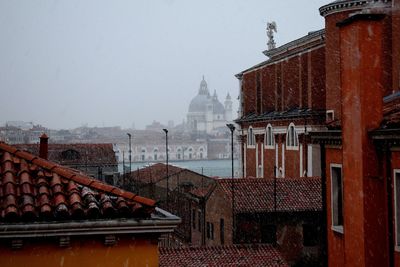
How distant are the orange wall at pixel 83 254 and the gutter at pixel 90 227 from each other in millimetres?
134

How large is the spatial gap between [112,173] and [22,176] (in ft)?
98.0

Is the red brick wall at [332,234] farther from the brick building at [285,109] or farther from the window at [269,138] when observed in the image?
the window at [269,138]

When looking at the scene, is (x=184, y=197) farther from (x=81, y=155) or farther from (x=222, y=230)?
(x=81, y=155)

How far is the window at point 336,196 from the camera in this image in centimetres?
895

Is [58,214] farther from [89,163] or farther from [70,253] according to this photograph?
[89,163]

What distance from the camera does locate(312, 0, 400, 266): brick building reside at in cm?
758

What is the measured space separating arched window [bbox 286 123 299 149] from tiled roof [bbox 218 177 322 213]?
6.30m

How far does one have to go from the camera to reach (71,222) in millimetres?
5324

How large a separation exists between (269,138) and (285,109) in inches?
77.7

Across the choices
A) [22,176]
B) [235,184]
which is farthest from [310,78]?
[22,176]

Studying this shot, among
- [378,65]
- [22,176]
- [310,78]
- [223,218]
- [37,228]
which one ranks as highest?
[310,78]

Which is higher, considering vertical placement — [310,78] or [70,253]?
[310,78]

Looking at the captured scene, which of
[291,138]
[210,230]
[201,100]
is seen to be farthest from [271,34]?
[201,100]

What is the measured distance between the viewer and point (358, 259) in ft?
25.7
